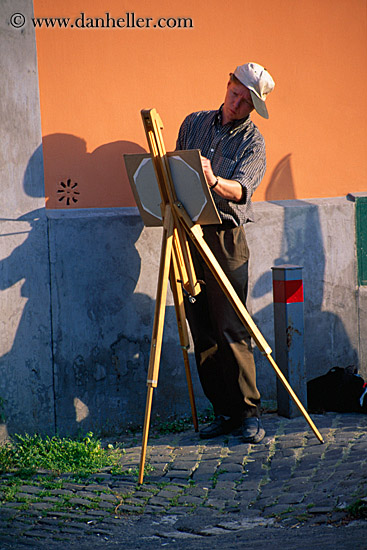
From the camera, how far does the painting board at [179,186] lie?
3.96 meters

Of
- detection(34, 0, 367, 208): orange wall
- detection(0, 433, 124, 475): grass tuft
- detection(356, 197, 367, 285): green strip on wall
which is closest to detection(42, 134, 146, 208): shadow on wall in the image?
detection(34, 0, 367, 208): orange wall

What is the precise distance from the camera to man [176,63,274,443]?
4492 millimetres

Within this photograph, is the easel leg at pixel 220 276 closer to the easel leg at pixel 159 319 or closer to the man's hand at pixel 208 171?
the easel leg at pixel 159 319

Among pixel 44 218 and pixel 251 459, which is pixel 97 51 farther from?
pixel 251 459

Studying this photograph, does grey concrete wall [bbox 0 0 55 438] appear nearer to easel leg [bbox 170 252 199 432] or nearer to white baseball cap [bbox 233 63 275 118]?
easel leg [bbox 170 252 199 432]

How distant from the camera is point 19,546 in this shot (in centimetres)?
329

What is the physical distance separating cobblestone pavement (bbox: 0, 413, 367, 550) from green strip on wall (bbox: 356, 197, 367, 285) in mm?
1631

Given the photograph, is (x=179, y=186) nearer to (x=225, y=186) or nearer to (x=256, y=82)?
(x=225, y=186)

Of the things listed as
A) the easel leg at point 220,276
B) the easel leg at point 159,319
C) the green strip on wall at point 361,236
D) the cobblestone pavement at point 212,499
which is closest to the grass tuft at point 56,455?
the cobblestone pavement at point 212,499

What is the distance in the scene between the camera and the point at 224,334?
4742 mm

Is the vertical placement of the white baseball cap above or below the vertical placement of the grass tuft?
above

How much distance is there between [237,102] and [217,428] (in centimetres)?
217

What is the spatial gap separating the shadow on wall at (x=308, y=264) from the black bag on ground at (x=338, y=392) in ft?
1.20

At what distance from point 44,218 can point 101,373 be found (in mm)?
1155
